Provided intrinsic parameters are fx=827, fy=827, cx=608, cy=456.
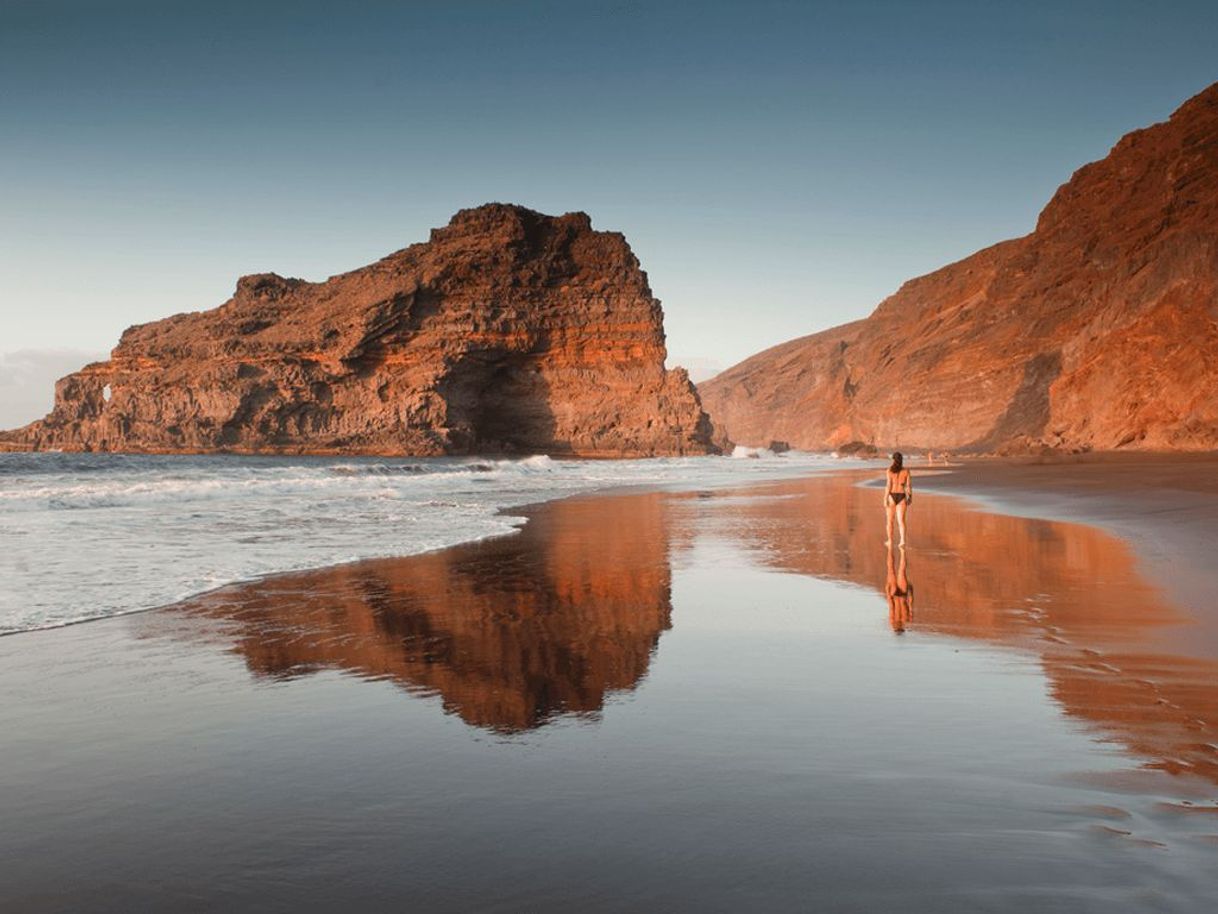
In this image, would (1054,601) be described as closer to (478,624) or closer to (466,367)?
(478,624)

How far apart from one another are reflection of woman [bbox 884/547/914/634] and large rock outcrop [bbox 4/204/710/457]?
63350mm

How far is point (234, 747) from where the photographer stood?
3785 millimetres

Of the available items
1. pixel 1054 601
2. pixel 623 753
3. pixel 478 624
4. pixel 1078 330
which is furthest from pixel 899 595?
pixel 1078 330

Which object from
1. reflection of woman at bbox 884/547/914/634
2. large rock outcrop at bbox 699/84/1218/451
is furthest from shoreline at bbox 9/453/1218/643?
large rock outcrop at bbox 699/84/1218/451

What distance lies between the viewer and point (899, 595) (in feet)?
25.2

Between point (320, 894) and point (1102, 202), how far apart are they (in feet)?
249

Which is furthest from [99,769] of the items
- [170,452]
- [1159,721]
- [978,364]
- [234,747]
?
[170,452]

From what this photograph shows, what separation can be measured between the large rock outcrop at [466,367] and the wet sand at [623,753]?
214 ft

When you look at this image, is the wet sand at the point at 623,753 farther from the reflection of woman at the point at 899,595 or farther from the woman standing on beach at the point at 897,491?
the woman standing on beach at the point at 897,491

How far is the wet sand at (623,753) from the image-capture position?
2455 mm

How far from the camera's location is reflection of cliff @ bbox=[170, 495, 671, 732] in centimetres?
476

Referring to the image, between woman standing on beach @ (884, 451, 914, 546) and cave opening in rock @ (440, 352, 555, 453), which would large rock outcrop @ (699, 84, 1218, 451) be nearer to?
woman standing on beach @ (884, 451, 914, 546)

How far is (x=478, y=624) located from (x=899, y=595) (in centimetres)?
391

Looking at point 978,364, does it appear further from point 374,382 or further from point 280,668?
point 280,668
